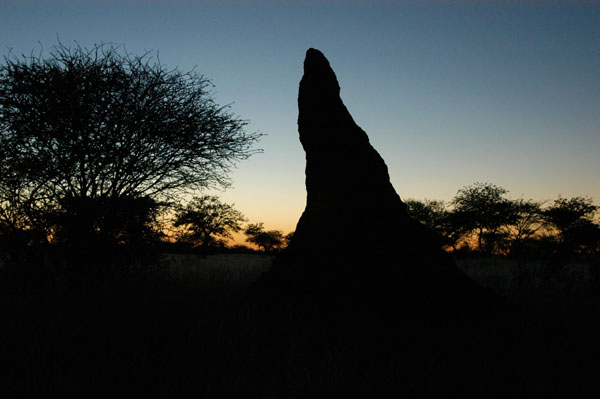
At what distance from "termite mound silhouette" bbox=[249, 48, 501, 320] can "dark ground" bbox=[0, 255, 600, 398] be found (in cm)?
34

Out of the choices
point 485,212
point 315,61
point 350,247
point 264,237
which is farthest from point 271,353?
point 264,237

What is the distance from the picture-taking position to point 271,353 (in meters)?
3.91

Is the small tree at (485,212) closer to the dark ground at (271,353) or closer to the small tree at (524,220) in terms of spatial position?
the small tree at (524,220)

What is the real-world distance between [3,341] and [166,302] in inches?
84.4

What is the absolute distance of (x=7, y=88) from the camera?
6.96 m

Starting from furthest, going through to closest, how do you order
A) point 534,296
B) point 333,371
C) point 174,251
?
point 174,251 < point 534,296 < point 333,371

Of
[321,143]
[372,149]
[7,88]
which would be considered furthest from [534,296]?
[7,88]

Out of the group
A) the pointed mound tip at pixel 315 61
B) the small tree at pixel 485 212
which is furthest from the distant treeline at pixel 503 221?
the pointed mound tip at pixel 315 61

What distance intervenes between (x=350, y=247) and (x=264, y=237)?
223 feet

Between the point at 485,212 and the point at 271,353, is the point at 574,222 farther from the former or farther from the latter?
the point at 271,353

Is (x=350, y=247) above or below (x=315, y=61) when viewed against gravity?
below

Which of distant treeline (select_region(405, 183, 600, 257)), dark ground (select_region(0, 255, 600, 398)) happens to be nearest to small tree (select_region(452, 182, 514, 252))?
distant treeline (select_region(405, 183, 600, 257))

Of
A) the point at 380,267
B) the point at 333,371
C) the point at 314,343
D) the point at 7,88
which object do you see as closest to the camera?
the point at 333,371

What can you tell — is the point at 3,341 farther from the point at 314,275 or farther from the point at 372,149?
the point at 372,149
